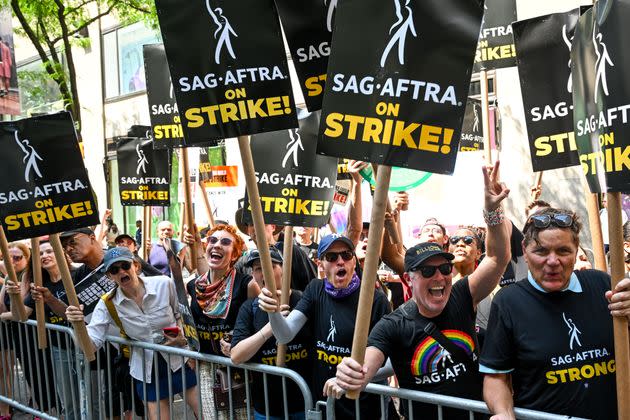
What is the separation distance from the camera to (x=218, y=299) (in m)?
5.43

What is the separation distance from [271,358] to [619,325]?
2.42 metres

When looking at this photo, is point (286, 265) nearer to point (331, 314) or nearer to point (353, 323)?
point (331, 314)

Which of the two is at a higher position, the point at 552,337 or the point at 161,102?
the point at 161,102

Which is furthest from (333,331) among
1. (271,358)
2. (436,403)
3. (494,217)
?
(494,217)

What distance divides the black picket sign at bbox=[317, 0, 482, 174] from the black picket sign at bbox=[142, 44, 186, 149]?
10.7 ft

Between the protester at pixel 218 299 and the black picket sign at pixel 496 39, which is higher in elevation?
the black picket sign at pixel 496 39

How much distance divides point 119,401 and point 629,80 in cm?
479

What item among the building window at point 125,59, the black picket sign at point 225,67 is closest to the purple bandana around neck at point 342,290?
the black picket sign at point 225,67

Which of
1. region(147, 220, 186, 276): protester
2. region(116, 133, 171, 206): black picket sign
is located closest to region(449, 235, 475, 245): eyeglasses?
region(116, 133, 171, 206): black picket sign

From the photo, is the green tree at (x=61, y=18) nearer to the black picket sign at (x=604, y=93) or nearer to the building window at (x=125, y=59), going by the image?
the building window at (x=125, y=59)

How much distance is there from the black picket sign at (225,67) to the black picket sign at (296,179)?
0.97 m

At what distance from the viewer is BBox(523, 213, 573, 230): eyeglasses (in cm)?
356

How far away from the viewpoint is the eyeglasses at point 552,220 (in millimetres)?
3559

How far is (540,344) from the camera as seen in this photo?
11.3 feet
